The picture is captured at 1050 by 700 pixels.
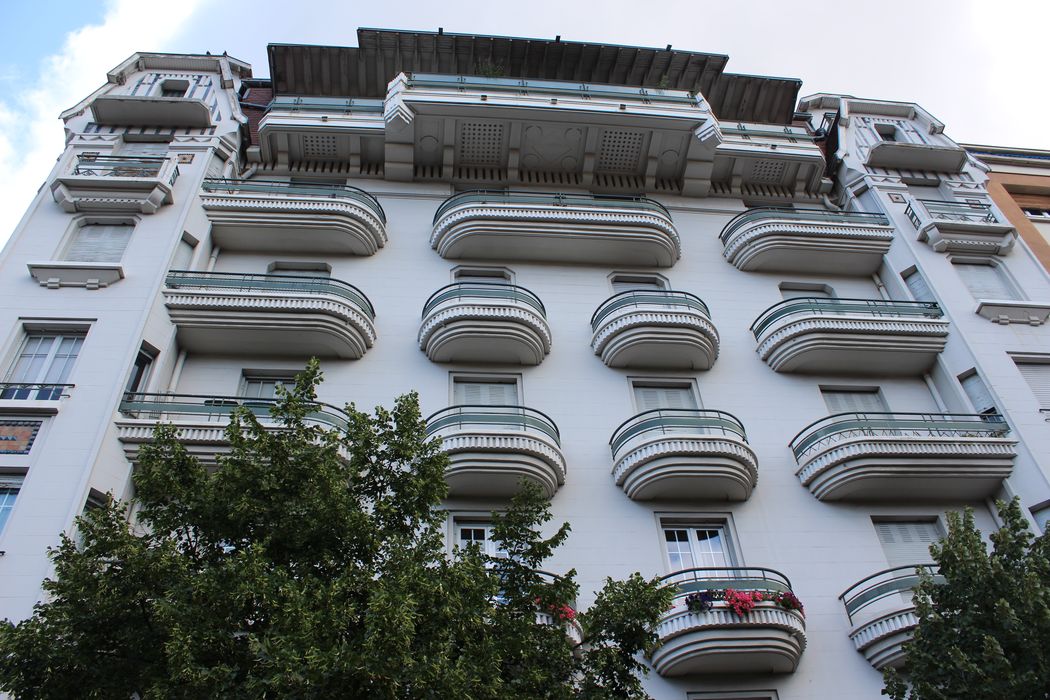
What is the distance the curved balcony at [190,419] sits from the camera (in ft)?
50.2

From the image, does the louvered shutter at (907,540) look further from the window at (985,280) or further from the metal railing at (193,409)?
the metal railing at (193,409)

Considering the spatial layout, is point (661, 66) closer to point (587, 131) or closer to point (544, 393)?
point (587, 131)

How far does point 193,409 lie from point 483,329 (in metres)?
6.15

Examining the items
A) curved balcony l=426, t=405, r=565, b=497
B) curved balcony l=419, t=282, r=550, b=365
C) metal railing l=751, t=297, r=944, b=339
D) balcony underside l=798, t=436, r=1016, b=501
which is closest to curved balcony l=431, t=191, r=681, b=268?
curved balcony l=419, t=282, r=550, b=365

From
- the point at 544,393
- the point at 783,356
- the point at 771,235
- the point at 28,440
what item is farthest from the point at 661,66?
the point at 28,440

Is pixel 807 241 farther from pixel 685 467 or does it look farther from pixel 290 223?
pixel 290 223

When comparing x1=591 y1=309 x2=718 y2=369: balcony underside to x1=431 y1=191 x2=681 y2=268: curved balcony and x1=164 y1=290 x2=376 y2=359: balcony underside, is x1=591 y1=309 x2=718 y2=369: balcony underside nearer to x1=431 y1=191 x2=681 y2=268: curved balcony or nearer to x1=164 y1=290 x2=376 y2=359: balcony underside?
x1=431 y1=191 x2=681 y2=268: curved balcony

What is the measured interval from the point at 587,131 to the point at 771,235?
6.01 metres

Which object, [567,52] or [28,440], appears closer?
[28,440]

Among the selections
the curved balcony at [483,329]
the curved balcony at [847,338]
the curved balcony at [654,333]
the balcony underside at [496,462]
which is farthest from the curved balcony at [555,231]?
the balcony underside at [496,462]

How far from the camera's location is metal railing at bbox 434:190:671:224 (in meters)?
21.8

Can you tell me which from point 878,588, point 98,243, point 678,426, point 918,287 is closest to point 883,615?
point 878,588

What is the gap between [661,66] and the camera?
26797 millimetres

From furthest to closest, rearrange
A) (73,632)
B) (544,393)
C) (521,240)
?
(521,240) → (544,393) → (73,632)
